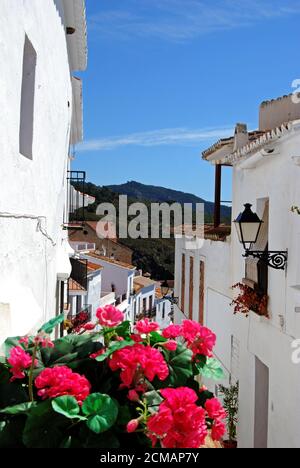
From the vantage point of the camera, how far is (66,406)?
6.53 feet

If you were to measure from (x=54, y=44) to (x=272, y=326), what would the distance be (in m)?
4.99

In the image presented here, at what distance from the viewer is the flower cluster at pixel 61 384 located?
2055 millimetres

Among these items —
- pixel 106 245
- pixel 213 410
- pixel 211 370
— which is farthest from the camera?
pixel 106 245

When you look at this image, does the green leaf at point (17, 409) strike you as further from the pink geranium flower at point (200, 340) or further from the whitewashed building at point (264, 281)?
the whitewashed building at point (264, 281)

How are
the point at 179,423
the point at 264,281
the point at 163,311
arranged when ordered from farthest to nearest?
the point at 163,311 < the point at 264,281 < the point at 179,423

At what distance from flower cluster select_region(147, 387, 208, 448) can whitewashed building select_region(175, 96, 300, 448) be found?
14.9 feet

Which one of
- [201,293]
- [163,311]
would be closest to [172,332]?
[201,293]

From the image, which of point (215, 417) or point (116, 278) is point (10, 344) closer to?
point (215, 417)

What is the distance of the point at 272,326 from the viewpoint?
8164 mm

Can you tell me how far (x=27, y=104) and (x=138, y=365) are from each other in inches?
143

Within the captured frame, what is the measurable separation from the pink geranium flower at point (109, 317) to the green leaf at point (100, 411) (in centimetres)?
52

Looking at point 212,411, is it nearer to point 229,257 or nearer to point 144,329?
point 144,329

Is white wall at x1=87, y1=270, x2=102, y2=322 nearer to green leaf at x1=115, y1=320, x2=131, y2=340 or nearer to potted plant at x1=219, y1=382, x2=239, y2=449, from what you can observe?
potted plant at x1=219, y1=382, x2=239, y2=449
